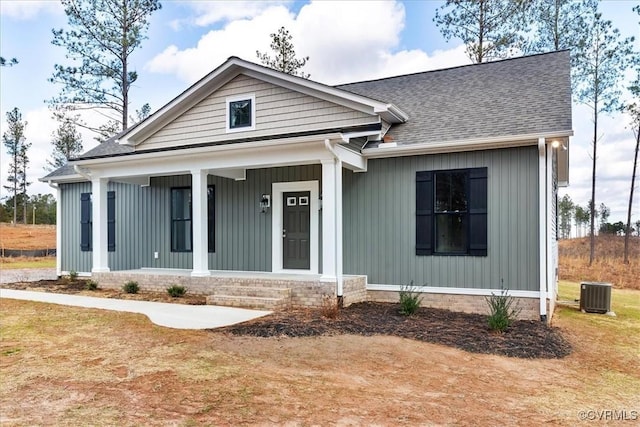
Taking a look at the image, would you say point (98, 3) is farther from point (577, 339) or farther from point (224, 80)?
point (577, 339)

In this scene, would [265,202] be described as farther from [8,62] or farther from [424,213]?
[8,62]

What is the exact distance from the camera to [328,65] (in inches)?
824

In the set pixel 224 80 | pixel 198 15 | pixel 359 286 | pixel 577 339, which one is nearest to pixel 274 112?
pixel 224 80

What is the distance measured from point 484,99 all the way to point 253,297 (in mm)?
6000

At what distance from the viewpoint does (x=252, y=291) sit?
8266 millimetres

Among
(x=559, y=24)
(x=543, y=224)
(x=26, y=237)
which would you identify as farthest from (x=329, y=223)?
(x=26, y=237)

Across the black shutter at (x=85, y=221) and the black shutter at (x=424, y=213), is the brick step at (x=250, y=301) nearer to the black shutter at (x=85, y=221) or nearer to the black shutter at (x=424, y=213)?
the black shutter at (x=424, y=213)

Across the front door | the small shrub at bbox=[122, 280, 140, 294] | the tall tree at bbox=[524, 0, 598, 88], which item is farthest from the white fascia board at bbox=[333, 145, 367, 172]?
the tall tree at bbox=[524, 0, 598, 88]

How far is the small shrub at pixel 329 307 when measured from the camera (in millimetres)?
6981

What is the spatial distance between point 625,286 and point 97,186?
14973 mm

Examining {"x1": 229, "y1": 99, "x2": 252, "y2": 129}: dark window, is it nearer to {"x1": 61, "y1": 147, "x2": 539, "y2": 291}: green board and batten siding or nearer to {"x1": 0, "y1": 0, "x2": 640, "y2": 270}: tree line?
{"x1": 61, "y1": 147, "x2": 539, "y2": 291}: green board and batten siding

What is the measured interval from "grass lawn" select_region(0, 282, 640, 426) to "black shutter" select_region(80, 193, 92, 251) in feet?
20.4

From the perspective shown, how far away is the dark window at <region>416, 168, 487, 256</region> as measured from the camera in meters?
7.71

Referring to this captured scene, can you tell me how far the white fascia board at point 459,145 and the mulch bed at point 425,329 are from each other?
2795mm
